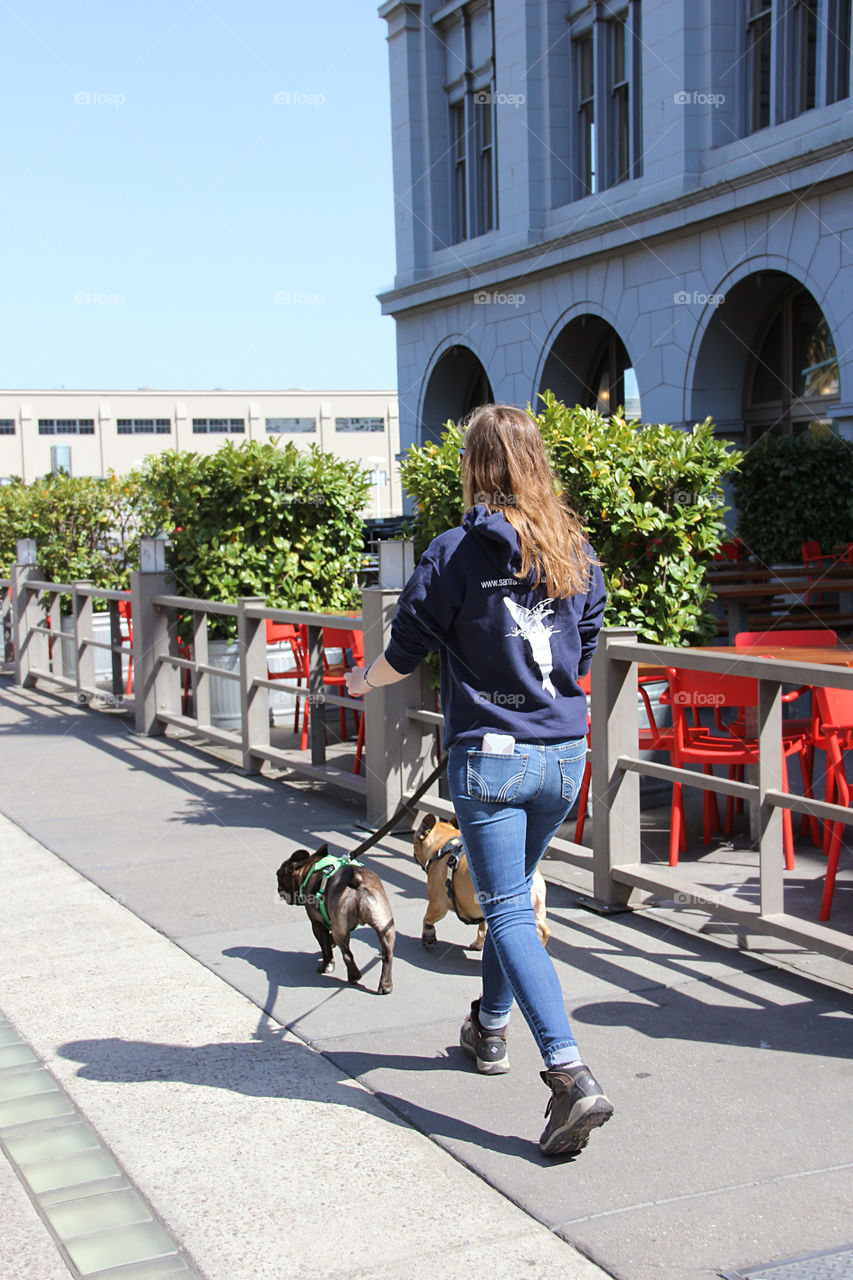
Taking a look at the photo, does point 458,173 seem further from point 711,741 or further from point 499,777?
point 499,777

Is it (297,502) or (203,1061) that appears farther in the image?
(297,502)

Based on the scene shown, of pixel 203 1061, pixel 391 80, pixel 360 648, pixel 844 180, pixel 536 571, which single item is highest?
pixel 391 80

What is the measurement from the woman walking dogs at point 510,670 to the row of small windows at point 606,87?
1622 cm

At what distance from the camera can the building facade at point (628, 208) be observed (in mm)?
17750

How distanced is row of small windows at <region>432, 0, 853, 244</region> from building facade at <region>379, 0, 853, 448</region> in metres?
0.03

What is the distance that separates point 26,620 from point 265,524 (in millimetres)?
5772

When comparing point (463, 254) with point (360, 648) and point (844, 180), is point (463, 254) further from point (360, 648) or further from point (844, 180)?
point (360, 648)

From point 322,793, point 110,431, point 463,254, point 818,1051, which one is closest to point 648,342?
point 463,254

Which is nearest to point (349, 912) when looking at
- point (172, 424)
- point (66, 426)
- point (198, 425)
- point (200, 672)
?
point (200, 672)

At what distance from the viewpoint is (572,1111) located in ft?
10.7

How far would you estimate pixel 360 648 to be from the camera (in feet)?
30.3

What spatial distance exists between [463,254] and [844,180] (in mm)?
10587

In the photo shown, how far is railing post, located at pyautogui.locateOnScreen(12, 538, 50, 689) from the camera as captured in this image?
15.0m

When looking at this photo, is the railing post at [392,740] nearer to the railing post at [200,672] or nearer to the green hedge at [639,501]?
the green hedge at [639,501]
